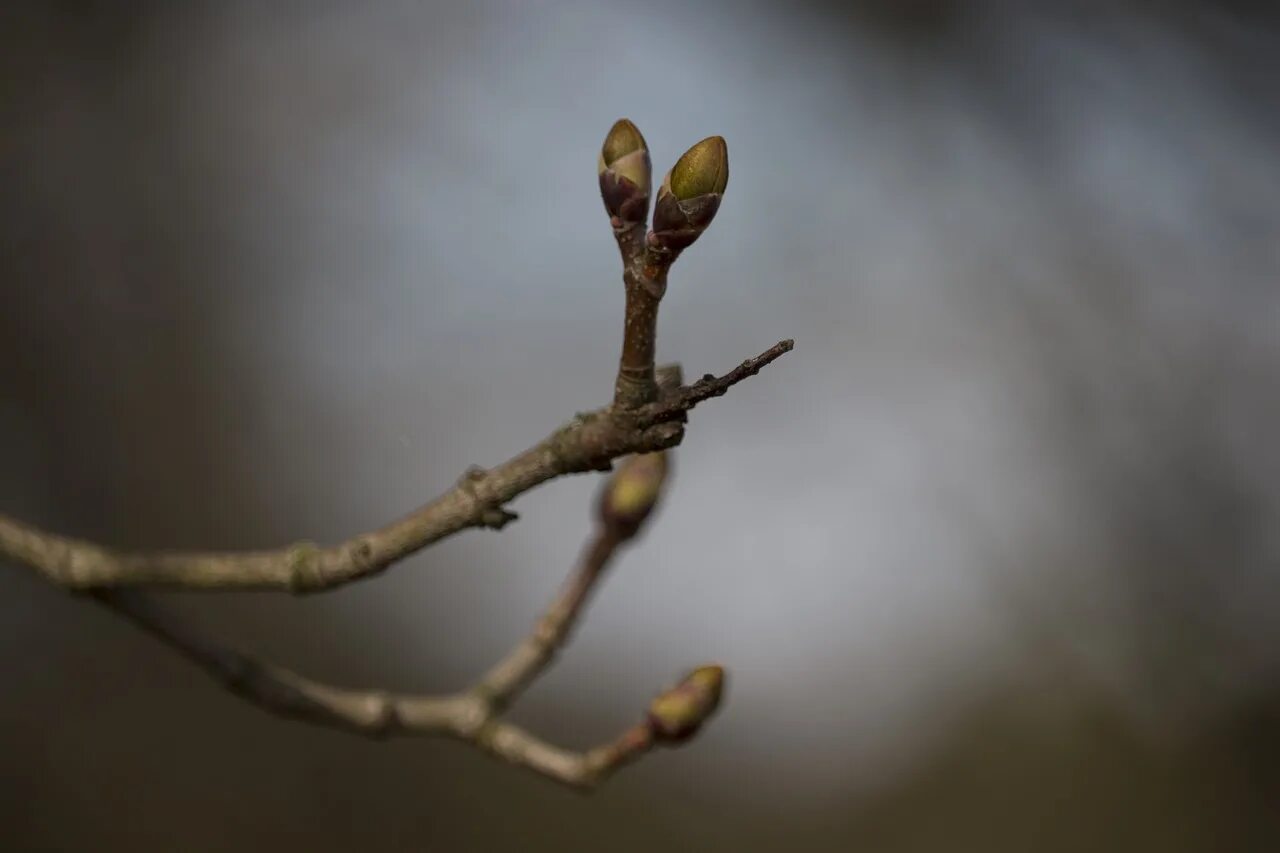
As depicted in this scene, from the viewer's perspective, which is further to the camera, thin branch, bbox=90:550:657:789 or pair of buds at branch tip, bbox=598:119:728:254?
thin branch, bbox=90:550:657:789

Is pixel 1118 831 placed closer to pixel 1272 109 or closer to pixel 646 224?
pixel 1272 109

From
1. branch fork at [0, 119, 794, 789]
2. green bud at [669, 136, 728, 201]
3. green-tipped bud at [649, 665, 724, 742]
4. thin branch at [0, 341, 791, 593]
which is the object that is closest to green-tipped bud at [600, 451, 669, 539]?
branch fork at [0, 119, 794, 789]

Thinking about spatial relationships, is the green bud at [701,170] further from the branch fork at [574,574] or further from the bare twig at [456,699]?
the bare twig at [456,699]

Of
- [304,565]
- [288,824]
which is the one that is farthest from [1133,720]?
[304,565]

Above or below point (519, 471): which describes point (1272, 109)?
above

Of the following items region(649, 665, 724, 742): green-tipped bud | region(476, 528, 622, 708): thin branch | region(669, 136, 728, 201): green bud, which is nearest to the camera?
region(669, 136, 728, 201): green bud

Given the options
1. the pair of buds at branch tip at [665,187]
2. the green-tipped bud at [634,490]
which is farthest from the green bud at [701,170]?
the green-tipped bud at [634,490]

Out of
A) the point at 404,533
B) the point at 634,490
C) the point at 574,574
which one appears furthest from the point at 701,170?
the point at 574,574

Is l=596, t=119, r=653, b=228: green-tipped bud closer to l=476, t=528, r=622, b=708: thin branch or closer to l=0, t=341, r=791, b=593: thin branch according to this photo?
l=0, t=341, r=791, b=593: thin branch

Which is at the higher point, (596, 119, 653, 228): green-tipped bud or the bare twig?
(596, 119, 653, 228): green-tipped bud
